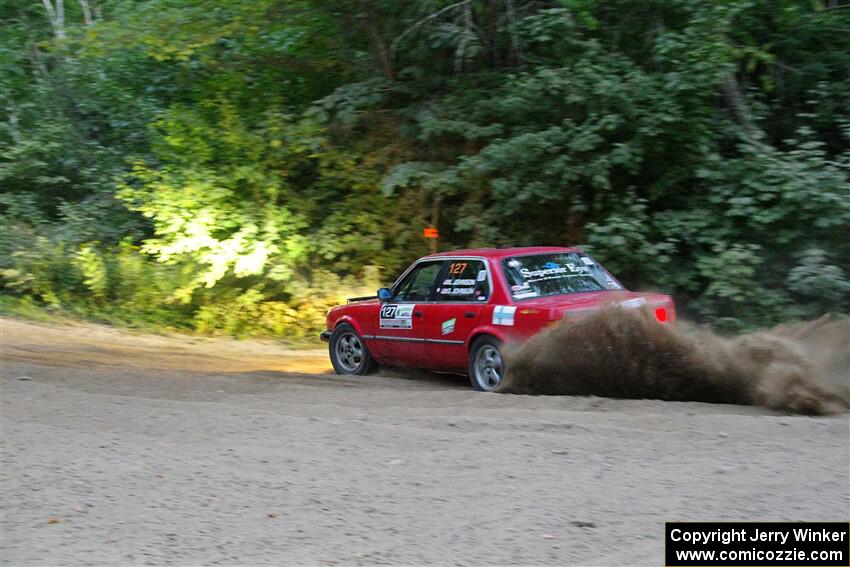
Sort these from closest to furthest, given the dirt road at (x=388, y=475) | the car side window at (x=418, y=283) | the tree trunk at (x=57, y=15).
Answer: the dirt road at (x=388, y=475), the car side window at (x=418, y=283), the tree trunk at (x=57, y=15)

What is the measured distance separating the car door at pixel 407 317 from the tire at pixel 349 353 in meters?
0.37

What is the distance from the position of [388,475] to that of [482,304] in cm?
351

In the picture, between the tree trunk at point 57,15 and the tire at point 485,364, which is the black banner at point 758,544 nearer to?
the tire at point 485,364

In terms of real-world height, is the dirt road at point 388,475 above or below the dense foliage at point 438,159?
below

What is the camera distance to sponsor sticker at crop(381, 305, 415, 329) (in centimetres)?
1010

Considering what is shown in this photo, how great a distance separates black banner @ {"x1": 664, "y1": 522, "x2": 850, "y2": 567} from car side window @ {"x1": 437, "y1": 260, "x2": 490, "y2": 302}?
15.6ft

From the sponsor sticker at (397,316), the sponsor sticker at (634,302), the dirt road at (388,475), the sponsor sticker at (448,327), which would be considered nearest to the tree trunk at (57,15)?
the sponsor sticker at (397,316)

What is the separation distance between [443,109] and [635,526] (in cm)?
1093

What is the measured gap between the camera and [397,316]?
404 inches

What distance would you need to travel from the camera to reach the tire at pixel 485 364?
9.05 metres

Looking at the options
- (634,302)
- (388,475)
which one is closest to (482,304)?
Answer: (634,302)

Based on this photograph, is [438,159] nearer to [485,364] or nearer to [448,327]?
[448,327]

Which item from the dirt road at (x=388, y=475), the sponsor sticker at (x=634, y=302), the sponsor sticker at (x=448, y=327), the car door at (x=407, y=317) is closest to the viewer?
the dirt road at (x=388, y=475)

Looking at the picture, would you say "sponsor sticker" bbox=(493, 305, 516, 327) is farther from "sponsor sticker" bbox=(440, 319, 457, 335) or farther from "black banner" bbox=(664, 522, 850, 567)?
"black banner" bbox=(664, 522, 850, 567)
